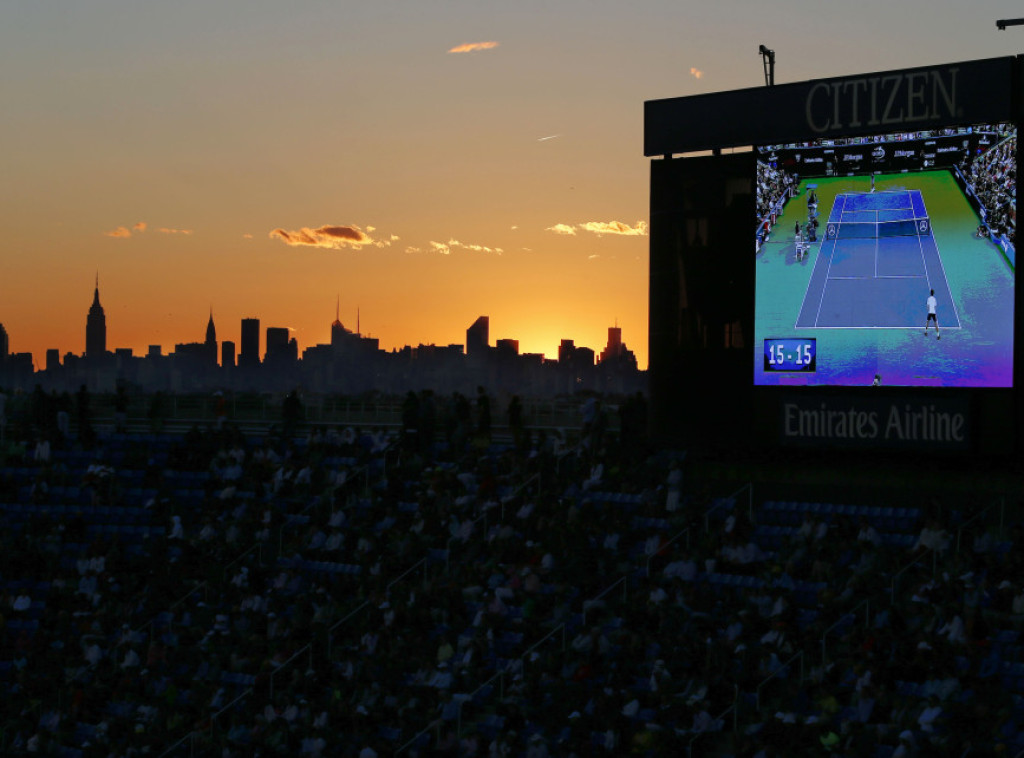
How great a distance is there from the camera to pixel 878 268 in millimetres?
14875

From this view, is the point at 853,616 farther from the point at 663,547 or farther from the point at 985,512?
the point at 663,547

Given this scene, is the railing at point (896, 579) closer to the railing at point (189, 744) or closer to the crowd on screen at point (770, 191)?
the crowd on screen at point (770, 191)

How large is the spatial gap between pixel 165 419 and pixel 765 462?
1255 cm

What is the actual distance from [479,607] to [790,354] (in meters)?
4.36

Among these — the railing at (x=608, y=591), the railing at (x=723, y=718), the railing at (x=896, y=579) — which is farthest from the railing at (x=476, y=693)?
the railing at (x=896, y=579)

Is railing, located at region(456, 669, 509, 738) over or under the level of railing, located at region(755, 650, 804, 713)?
under

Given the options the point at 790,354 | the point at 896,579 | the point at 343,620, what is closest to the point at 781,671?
the point at 896,579

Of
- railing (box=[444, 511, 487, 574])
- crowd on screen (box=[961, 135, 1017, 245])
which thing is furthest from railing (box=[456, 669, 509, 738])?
crowd on screen (box=[961, 135, 1017, 245])

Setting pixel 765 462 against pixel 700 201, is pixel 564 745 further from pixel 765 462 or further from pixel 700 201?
pixel 700 201

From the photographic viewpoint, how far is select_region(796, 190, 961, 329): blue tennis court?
14.7 meters

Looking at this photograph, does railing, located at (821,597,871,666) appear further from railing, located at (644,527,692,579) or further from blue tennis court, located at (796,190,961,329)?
blue tennis court, located at (796,190,961,329)

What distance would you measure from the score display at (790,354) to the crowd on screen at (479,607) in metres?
1.56

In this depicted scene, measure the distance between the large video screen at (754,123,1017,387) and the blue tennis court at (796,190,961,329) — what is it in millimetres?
11

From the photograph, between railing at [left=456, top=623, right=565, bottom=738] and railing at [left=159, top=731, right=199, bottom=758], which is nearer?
railing at [left=456, top=623, right=565, bottom=738]
